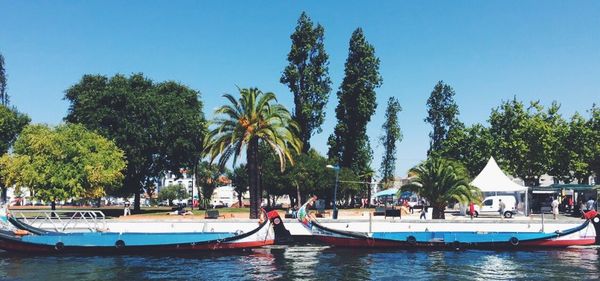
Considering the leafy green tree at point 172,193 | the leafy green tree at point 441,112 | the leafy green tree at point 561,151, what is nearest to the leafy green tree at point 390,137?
the leafy green tree at point 441,112

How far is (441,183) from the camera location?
40344 millimetres

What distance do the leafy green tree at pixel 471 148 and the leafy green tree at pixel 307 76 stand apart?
19.0 m

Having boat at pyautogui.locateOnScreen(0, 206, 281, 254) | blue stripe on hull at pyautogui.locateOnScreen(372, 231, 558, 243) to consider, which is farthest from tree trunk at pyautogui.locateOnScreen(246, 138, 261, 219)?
blue stripe on hull at pyautogui.locateOnScreen(372, 231, 558, 243)

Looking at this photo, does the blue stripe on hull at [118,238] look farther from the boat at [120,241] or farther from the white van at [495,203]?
the white van at [495,203]

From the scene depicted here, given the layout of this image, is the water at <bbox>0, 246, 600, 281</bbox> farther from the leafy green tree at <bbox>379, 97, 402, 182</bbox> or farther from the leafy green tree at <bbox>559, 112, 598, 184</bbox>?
the leafy green tree at <bbox>379, 97, 402, 182</bbox>

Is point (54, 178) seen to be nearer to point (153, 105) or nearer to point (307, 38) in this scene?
point (153, 105)

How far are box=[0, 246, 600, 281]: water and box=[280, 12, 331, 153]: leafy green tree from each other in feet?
132

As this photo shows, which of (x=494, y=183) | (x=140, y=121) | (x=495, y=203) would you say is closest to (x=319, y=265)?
(x=494, y=183)

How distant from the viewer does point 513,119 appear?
68438mm

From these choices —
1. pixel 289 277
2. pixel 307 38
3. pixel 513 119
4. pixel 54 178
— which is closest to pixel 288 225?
pixel 289 277

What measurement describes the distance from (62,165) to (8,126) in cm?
2432

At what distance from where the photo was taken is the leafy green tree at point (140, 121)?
59.2 metres

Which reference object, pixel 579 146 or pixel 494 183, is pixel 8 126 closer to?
pixel 494 183

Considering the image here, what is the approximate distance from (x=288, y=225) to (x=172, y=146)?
31291 millimetres
